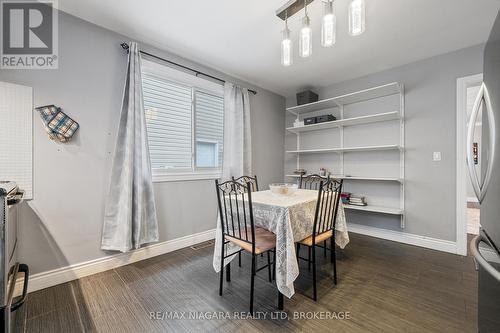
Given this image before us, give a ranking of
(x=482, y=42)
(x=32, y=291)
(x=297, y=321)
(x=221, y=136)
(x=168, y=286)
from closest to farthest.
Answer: (x=297, y=321), (x=32, y=291), (x=168, y=286), (x=482, y=42), (x=221, y=136)

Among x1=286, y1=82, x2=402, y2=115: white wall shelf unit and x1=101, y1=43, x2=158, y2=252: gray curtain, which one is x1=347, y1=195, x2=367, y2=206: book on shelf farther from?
x1=101, y1=43, x2=158, y2=252: gray curtain

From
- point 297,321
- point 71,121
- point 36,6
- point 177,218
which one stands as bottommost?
point 297,321

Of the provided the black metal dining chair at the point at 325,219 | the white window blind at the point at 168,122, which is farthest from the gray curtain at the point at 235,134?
the black metal dining chair at the point at 325,219

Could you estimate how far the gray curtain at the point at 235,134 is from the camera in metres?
3.24

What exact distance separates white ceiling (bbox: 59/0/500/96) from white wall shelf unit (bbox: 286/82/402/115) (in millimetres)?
370

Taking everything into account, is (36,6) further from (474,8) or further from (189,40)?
(474,8)

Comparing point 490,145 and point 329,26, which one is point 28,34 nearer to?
point 329,26

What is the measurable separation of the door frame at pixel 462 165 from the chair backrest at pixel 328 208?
5.89 feet

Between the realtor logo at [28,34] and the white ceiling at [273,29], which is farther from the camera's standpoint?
the white ceiling at [273,29]

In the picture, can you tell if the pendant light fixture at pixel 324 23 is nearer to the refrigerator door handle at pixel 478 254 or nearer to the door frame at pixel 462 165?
the refrigerator door handle at pixel 478 254

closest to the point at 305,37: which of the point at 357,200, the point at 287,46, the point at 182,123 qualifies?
the point at 287,46

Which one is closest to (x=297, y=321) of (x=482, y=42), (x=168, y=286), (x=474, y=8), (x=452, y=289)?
(x=168, y=286)

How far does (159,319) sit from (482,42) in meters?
4.30

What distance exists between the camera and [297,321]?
1508mm
